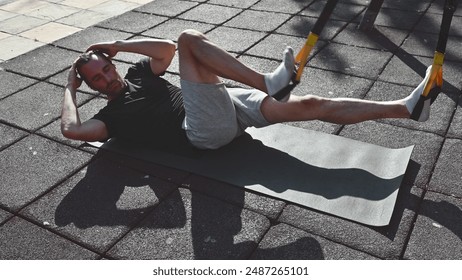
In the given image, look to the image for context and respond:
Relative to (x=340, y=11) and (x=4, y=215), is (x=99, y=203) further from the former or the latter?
(x=340, y=11)

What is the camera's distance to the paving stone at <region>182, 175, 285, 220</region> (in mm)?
2840

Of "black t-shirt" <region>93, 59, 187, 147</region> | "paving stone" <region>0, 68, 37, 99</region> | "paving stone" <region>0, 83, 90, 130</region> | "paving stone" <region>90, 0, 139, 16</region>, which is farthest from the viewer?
"paving stone" <region>90, 0, 139, 16</region>

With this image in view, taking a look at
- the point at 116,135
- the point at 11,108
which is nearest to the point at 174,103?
the point at 116,135

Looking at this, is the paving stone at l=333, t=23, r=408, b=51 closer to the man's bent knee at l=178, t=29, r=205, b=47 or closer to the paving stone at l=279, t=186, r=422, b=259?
the man's bent knee at l=178, t=29, r=205, b=47

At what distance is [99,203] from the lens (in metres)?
2.97

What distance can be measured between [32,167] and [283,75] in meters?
1.79

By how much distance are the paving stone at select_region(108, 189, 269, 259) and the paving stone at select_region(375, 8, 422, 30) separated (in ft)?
11.1

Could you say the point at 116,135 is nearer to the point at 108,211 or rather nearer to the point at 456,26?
the point at 108,211

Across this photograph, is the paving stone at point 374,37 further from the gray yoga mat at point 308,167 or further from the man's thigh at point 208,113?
the man's thigh at point 208,113

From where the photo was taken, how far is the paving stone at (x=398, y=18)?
5293 millimetres

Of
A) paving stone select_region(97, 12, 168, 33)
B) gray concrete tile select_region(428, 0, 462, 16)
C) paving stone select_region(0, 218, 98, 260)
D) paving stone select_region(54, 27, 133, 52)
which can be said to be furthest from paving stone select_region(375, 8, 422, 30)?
paving stone select_region(0, 218, 98, 260)

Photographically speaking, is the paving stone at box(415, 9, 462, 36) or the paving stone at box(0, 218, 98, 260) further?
the paving stone at box(415, 9, 462, 36)

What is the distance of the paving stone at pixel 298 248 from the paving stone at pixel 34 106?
2128 millimetres

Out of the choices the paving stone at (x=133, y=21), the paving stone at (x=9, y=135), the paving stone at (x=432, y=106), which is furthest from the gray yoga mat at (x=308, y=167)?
the paving stone at (x=133, y=21)
